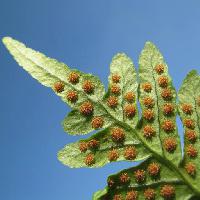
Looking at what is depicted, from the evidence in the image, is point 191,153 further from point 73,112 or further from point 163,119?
point 73,112

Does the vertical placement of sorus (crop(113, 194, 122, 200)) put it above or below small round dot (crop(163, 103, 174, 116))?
below

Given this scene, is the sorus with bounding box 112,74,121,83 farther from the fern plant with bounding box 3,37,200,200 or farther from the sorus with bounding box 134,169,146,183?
the sorus with bounding box 134,169,146,183

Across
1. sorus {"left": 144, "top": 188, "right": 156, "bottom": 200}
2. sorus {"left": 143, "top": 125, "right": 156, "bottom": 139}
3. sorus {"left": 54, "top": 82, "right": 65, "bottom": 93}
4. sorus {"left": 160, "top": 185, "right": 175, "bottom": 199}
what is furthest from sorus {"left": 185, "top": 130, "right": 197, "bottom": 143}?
sorus {"left": 54, "top": 82, "right": 65, "bottom": 93}

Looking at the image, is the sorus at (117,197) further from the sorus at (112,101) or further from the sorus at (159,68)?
the sorus at (159,68)

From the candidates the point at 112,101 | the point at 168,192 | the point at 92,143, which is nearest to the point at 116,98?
the point at 112,101

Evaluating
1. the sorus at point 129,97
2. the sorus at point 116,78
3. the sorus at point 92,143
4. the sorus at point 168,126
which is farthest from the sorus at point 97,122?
the sorus at point 168,126

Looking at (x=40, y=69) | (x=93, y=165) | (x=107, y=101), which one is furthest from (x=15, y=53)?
(x=93, y=165)
